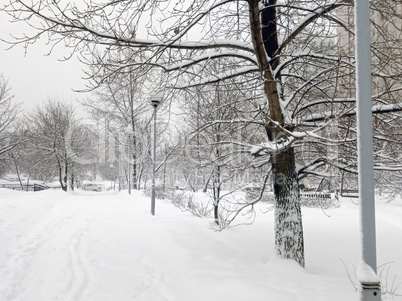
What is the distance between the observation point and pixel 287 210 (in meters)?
5.45

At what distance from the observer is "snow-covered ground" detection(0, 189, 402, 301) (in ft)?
12.7

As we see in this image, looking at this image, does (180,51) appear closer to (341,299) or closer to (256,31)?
(256,31)

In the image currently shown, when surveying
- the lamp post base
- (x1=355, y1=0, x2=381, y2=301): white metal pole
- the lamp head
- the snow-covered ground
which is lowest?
the snow-covered ground

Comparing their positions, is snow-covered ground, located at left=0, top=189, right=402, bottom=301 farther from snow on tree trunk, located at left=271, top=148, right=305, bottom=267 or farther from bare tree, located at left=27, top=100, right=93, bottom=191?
bare tree, located at left=27, top=100, right=93, bottom=191

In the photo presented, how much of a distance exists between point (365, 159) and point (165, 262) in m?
3.79

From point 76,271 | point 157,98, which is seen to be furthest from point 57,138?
point 76,271

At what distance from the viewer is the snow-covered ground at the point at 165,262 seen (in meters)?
3.86

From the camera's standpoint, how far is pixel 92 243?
6.55 meters

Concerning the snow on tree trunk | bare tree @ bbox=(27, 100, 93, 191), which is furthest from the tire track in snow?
bare tree @ bbox=(27, 100, 93, 191)

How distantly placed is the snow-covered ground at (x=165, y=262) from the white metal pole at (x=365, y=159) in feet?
4.16

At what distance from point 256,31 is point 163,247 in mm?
4464

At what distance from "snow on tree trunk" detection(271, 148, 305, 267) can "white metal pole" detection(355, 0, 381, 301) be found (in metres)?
2.80

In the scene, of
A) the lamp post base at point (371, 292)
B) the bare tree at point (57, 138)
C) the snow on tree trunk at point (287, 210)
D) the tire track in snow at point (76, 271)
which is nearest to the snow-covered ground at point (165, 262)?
the tire track in snow at point (76, 271)

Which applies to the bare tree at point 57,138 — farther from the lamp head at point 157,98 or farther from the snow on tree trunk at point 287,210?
the snow on tree trunk at point 287,210
